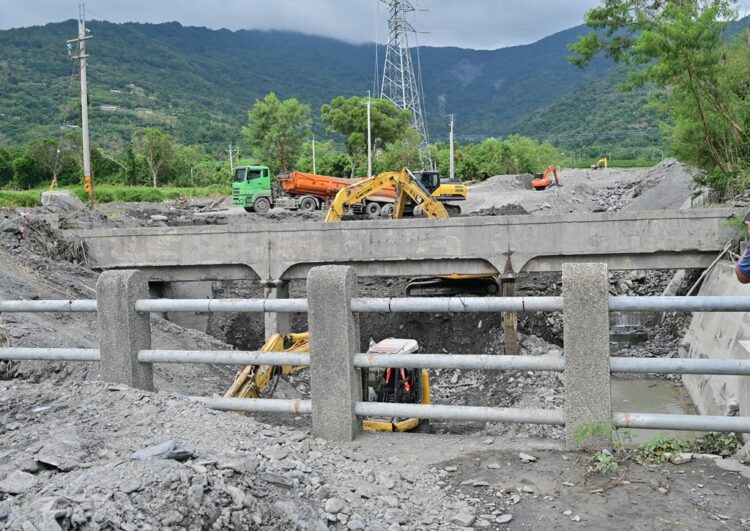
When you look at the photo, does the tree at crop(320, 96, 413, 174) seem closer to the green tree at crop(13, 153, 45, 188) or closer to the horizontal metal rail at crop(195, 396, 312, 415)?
the green tree at crop(13, 153, 45, 188)

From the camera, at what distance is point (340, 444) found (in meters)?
5.08

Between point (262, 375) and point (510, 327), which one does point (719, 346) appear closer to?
point (510, 327)

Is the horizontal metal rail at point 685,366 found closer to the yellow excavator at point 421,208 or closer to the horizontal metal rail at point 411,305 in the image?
the horizontal metal rail at point 411,305

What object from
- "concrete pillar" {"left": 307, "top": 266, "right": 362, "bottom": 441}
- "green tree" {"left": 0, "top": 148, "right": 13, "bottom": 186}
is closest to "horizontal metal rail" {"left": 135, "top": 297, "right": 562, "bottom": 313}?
"concrete pillar" {"left": 307, "top": 266, "right": 362, "bottom": 441}

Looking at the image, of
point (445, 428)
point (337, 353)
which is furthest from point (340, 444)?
point (445, 428)

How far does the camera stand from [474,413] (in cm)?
487

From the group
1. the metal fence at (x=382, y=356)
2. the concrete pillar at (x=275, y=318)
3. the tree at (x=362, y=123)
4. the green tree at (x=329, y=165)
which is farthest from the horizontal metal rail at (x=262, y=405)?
the green tree at (x=329, y=165)

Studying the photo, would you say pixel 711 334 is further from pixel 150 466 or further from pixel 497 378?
pixel 150 466

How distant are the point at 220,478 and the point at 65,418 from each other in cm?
169

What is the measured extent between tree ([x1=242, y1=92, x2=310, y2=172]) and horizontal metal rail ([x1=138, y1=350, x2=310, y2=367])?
7388 centimetres

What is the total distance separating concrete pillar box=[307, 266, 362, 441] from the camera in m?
4.98

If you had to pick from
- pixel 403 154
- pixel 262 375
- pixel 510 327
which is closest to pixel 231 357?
pixel 262 375

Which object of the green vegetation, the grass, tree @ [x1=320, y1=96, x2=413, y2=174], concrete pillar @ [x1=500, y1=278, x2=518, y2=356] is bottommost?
concrete pillar @ [x1=500, y1=278, x2=518, y2=356]

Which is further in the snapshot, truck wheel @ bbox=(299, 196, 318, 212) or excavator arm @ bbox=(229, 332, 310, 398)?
truck wheel @ bbox=(299, 196, 318, 212)
